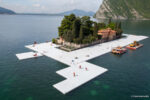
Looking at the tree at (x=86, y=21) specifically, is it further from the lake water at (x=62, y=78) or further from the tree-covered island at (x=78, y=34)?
the lake water at (x=62, y=78)

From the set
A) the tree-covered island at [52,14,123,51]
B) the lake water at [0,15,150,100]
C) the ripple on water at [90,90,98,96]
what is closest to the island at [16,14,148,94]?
the tree-covered island at [52,14,123,51]

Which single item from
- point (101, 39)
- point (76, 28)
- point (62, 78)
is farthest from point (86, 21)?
point (62, 78)

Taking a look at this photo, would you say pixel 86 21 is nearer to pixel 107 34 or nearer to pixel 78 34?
pixel 78 34

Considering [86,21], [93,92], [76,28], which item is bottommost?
[93,92]

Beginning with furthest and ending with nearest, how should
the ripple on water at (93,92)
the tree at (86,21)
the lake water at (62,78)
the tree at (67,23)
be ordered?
the tree at (86,21), the tree at (67,23), the ripple on water at (93,92), the lake water at (62,78)

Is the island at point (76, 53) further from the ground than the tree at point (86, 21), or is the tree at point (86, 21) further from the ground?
the tree at point (86, 21)

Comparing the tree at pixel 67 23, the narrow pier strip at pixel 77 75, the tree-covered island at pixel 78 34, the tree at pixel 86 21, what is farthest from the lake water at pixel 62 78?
the tree at pixel 86 21

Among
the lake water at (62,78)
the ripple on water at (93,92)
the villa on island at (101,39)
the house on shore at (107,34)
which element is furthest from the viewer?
the house on shore at (107,34)
